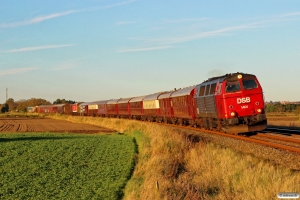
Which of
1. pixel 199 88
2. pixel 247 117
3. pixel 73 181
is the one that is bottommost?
pixel 73 181

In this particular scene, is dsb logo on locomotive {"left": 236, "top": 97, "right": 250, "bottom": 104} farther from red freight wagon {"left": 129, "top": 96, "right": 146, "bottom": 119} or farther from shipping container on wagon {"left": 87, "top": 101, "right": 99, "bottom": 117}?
shipping container on wagon {"left": 87, "top": 101, "right": 99, "bottom": 117}

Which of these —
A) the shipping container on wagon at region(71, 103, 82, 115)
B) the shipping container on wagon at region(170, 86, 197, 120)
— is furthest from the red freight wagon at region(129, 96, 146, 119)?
the shipping container on wagon at region(71, 103, 82, 115)

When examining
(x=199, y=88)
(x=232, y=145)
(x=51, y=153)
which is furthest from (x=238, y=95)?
(x=51, y=153)

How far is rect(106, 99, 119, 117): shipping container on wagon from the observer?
244ft

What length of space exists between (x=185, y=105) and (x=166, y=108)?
9.72m

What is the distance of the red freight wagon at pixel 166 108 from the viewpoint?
140 feet

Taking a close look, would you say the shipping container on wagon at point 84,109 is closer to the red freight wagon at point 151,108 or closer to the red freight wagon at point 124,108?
the red freight wagon at point 124,108

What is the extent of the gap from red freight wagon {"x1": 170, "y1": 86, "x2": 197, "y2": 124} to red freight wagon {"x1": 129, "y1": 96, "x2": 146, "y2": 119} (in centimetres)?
1661

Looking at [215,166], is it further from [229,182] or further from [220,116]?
[220,116]

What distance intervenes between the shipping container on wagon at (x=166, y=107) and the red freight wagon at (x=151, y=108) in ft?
4.41

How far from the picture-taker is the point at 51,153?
1019 inches

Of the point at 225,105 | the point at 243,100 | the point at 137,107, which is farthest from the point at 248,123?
the point at 137,107

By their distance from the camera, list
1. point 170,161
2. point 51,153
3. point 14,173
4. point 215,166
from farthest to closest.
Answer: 1. point 51,153
2. point 14,173
3. point 170,161
4. point 215,166

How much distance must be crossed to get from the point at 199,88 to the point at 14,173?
1397cm
